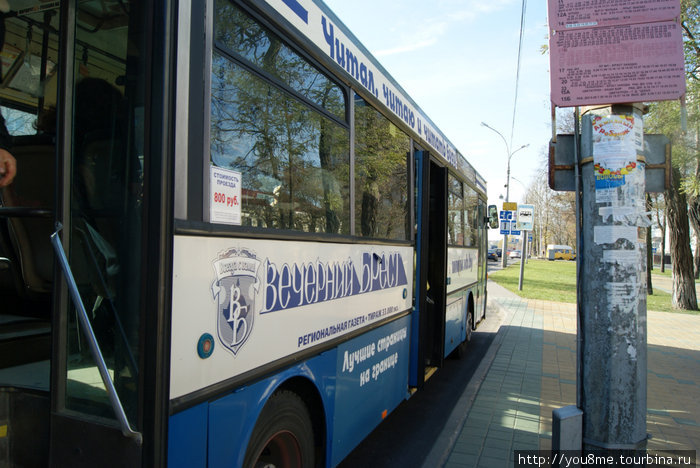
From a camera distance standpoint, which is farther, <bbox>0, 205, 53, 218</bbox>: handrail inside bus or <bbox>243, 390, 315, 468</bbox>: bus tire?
<bbox>243, 390, 315, 468</bbox>: bus tire

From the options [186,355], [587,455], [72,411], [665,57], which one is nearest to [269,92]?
[186,355]

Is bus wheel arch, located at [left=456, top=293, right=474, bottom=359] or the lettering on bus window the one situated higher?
the lettering on bus window

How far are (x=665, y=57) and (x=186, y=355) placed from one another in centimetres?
338

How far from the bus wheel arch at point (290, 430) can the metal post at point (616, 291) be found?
1837mm

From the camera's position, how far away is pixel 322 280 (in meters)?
2.94

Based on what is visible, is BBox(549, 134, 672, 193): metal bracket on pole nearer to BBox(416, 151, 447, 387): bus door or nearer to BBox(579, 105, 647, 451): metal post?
BBox(579, 105, 647, 451): metal post

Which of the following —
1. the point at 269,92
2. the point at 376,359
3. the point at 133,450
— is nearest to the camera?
the point at 133,450

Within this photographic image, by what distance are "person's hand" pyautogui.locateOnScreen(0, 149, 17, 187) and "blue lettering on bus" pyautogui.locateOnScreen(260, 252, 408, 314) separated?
1.60m

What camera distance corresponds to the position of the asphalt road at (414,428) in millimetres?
4363

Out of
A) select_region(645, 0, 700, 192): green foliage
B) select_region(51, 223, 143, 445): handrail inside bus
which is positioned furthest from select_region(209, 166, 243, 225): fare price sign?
select_region(645, 0, 700, 192): green foliage

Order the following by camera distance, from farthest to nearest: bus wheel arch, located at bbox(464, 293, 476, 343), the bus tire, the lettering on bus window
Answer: bus wheel arch, located at bbox(464, 293, 476, 343)
the lettering on bus window
the bus tire

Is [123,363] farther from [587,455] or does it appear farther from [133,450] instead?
[587,455]

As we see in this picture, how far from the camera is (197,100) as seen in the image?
1.96m

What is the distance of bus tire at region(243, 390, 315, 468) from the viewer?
235 centimetres
